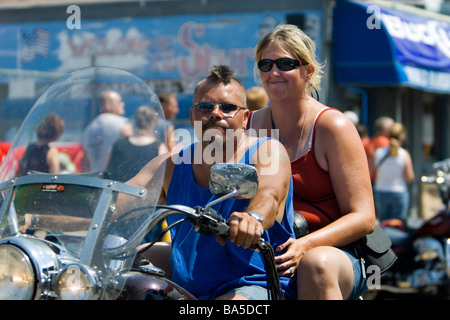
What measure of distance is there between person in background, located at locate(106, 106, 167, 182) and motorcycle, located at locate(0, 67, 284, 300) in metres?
0.05

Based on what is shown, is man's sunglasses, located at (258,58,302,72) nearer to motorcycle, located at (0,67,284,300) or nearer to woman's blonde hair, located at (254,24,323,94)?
woman's blonde hair, located at (254,24,323,94)

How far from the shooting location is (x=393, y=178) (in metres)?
9.07

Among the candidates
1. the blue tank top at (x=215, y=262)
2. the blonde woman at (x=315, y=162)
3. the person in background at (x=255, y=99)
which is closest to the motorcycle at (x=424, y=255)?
the person in background at (x=255, y=99)

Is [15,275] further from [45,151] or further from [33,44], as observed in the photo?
[33,44]

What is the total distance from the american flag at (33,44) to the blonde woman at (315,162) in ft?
35.4

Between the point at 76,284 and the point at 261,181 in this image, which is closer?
the point at 76,284

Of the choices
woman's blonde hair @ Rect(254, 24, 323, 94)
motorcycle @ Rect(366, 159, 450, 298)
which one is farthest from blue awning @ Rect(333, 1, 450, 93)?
woman's blonde hair @ Rect(254, 24, 323, 94)

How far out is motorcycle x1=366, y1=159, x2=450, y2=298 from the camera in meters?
7.32

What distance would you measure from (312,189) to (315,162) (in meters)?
0.12

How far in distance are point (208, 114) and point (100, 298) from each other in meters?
0.85

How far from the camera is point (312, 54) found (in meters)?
3.28

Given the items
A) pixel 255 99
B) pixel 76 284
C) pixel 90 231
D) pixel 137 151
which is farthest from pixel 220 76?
pixel 255 99

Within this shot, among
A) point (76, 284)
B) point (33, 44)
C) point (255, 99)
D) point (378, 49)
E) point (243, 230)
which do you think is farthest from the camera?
point (33, 44)
